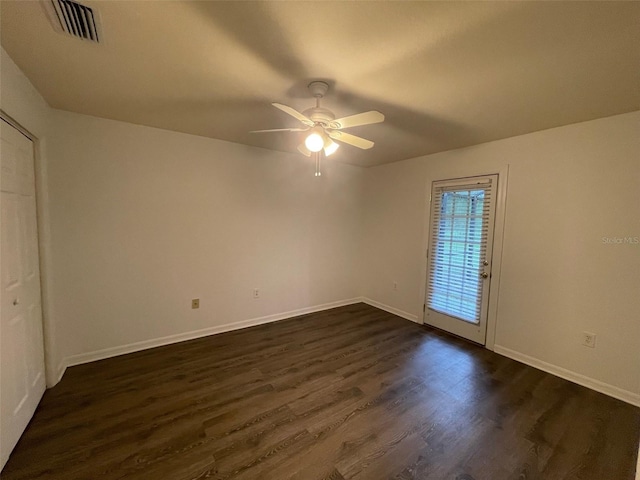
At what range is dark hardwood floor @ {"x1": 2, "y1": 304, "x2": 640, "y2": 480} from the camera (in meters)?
1.55

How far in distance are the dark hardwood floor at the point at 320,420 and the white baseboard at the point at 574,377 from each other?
0.08 metres

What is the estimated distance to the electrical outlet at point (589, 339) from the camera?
2.37 m

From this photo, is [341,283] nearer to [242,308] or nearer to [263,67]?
[242,308]

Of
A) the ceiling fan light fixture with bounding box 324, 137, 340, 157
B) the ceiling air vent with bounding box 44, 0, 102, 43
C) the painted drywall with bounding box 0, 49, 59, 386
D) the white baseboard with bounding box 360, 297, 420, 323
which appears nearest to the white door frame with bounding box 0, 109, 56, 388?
the painted drywall with bounding box 0, 49, 59, 386

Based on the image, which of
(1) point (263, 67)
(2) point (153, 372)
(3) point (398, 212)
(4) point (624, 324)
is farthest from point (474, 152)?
(2) point (153, 372)

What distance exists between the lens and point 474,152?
317 cm

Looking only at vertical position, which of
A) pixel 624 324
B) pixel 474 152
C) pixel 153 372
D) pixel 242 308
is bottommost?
pixel 153 372

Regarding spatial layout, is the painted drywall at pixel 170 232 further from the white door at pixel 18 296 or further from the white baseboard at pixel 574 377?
the white baseboard at pixel 574 377

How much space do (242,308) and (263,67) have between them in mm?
2826

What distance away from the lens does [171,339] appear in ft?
9.94

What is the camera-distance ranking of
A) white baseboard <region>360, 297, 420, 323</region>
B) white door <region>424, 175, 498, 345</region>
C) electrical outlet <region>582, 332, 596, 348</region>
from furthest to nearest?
1. white baseboard <region>360, 297, 420, 323</region>
2. white door <region>424, 175, 498, 345</region>
3. electrical outlet <region>582, 332, 596, 348</region>

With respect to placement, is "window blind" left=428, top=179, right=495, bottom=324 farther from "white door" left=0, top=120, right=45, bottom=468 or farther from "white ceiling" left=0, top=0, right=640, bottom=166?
"white door" left=0, top=120, right=45, bottom=468

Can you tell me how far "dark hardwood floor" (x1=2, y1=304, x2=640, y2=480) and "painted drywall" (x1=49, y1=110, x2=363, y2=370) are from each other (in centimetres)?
48

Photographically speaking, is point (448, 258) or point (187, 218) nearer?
point (187, 218)
